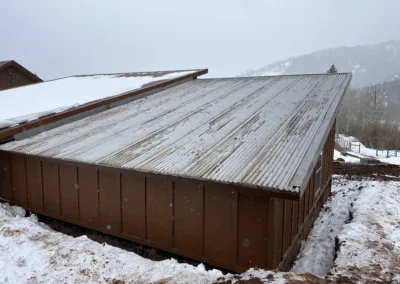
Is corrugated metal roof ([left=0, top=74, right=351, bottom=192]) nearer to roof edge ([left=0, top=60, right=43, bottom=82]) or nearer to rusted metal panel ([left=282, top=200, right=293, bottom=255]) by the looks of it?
rusted metal panel ([left=282, top=200, right=293, bottom=255])

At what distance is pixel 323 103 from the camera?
881 cm

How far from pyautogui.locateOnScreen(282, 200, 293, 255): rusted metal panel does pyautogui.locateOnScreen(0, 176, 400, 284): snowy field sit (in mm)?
598

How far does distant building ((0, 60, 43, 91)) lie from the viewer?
88.4 ft

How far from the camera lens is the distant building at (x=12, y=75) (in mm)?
26938

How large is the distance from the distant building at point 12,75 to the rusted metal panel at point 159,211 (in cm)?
2564

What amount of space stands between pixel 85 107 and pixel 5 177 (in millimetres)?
3385

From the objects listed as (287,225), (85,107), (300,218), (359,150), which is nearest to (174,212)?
(287,225)

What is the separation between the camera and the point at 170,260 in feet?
19.6

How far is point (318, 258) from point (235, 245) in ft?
9.77

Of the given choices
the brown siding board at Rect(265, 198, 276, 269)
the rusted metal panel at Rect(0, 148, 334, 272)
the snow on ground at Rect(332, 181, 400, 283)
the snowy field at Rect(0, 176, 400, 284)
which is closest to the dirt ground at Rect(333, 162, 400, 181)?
the snow on ground at Rect(332, 181, 400, 283)

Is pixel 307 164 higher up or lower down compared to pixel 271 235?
higher up

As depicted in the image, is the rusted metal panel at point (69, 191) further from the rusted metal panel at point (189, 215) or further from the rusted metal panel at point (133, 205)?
the rusted metal panel at point (133, 205)

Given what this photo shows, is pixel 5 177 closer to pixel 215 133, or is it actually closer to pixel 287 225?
pixel 215 133

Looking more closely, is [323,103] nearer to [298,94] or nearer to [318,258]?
[298,94]
